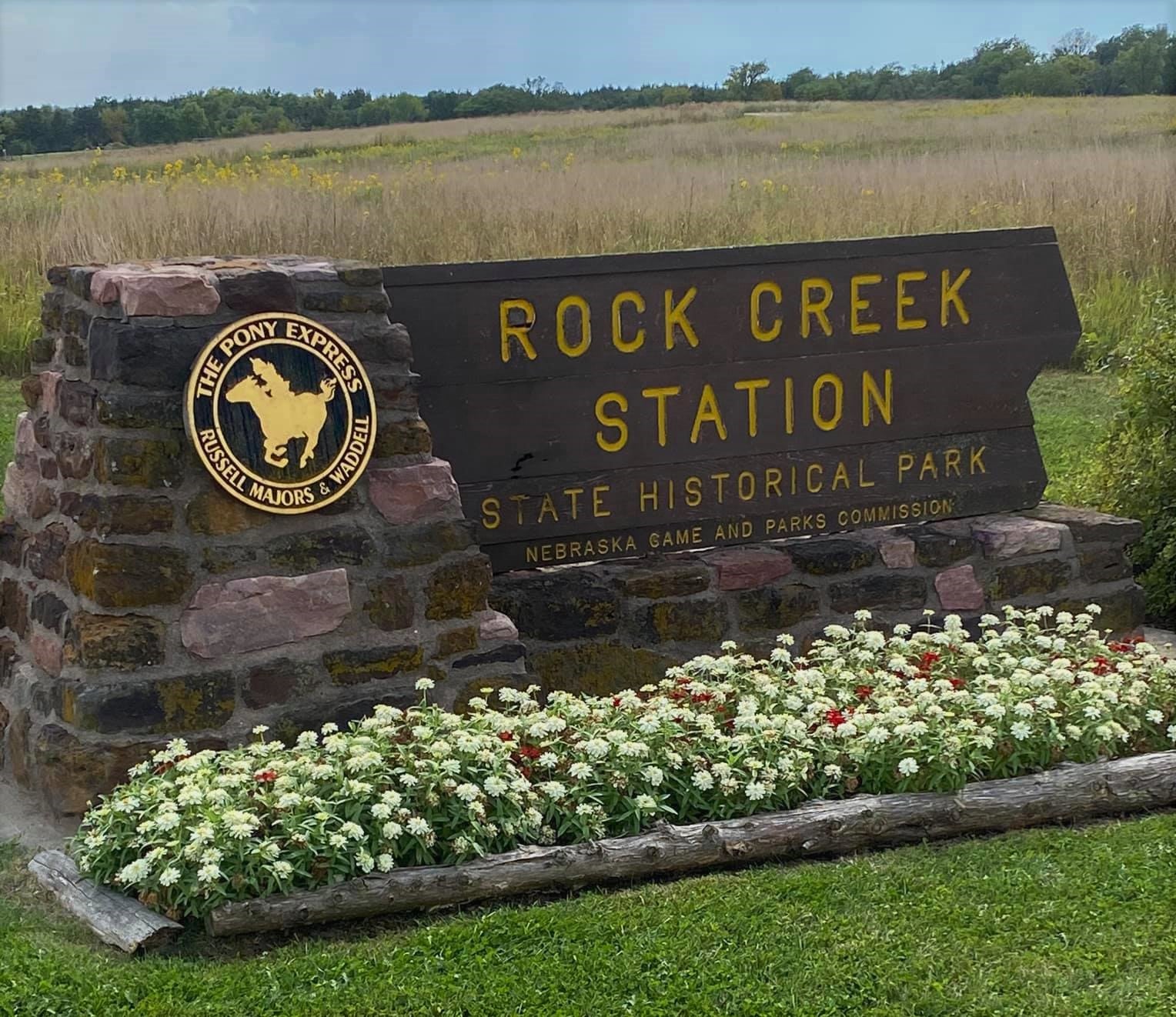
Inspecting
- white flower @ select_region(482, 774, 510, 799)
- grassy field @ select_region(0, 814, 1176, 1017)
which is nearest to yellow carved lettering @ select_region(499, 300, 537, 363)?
white flower @ select_region(482, 774, 510, 799)

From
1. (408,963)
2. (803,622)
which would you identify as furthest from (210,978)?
(803,622)

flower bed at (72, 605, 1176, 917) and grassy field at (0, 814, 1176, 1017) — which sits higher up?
flower bed at (72, 605, 1176, 917)

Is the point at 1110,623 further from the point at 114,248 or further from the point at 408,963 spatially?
the point at 114,248

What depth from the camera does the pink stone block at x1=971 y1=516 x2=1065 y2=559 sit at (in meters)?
6.55

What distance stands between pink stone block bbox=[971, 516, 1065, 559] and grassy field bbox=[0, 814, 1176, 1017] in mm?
2168

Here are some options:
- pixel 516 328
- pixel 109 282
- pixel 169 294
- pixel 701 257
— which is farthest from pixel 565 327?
pixel 109 282

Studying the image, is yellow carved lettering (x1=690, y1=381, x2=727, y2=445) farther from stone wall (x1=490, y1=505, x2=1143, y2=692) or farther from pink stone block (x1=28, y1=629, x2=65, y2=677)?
pink stone block (x1=28, y1=629, x2=65, y2=677)

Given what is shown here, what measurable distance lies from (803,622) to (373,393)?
2.01 metres

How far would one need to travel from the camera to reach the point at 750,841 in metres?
4.54

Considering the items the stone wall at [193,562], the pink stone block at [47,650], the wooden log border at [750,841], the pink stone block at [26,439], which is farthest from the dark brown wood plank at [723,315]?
the wooden log border at [750,841]

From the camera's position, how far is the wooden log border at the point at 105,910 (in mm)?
4102

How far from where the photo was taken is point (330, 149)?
1067 inches

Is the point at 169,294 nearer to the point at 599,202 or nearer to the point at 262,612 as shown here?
the point at 262,612

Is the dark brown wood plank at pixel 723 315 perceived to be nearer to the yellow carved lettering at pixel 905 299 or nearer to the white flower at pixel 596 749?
the yellow carved lettering at pixel 905 299
